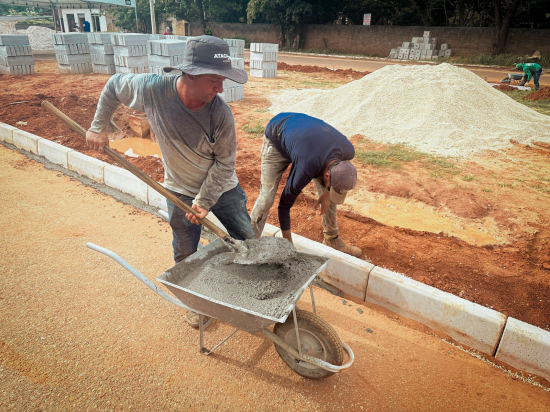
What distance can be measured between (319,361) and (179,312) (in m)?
1.43

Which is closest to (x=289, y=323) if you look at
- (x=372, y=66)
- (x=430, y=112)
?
(x=430, y=112)

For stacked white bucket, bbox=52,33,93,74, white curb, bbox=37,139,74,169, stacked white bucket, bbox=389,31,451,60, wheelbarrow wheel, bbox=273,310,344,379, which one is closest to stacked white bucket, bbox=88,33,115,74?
stacked white bucket, bbox=52,33,93,74

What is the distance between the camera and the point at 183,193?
282 cm

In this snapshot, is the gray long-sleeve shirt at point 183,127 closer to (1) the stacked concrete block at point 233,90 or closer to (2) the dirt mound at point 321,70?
(1) the stacked concrete block at point 233,90

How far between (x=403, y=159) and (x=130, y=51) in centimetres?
1057

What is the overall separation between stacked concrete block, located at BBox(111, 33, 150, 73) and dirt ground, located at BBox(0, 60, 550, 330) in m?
5.50

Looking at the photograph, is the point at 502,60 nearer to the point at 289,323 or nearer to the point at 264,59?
the point at 264,59

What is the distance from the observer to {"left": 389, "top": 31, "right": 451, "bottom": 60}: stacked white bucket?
2284 centimetres

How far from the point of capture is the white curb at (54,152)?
6.07 metres

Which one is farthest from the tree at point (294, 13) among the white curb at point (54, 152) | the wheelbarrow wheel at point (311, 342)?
the wheelbarrow wheel at point (311, 342)

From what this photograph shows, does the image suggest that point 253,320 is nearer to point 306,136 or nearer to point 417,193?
point 306,136

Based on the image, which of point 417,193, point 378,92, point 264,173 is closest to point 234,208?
point 264,173

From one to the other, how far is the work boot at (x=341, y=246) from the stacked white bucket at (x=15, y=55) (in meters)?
15.7

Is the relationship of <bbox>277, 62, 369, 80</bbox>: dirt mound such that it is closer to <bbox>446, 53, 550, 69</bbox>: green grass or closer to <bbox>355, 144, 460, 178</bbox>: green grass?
<bbox>446, 53, 550, 69</bbox>: green grass
